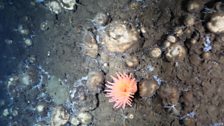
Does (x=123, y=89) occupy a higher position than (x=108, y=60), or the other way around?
(x=108, y=60)

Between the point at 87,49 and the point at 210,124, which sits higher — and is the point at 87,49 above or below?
above

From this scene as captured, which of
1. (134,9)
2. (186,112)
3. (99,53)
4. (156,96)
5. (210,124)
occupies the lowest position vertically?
(210,124)

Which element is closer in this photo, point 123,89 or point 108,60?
point 123,89

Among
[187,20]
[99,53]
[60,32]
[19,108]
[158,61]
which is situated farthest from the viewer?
[19,108]

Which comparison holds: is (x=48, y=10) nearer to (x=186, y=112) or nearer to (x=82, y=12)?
(x=82, y=12)

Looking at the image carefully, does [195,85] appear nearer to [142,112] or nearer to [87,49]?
[142,112]

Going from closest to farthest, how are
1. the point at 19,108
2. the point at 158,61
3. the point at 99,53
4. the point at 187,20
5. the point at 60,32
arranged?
1. the point at 187,20
2. the point at 158,61
3. the point at 99,53
4. the point at 60,32
5. the point at 19,108

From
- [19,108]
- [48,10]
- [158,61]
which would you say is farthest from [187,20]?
[19,108]

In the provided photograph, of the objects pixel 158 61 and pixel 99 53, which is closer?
pixel 158 61
